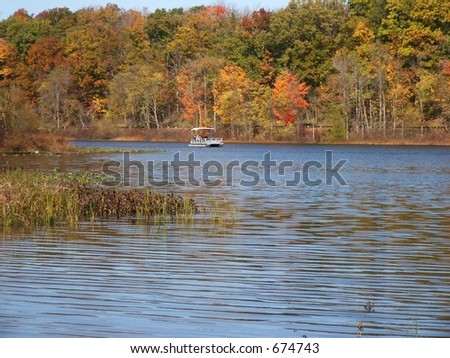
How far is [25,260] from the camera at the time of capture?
17.8 meters

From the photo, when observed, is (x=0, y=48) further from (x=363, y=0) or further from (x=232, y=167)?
(x=232, y=167)

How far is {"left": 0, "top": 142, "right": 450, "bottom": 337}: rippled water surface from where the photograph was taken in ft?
41.3

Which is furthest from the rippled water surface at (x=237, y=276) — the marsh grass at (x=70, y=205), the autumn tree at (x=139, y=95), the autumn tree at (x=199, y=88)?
the autumn tree at (x=139, y=95)

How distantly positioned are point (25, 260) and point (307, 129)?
95.7 meters

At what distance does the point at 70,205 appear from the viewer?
24.4 metres
